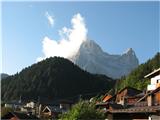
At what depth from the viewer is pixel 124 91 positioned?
69812 mm

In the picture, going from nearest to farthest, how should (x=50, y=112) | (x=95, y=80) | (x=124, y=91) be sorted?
(x=124, y=91) → (x=50, y=112) → (x=95, y=80)

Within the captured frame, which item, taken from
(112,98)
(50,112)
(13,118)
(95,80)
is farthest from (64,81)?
(13,118)

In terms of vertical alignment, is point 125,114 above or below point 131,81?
below

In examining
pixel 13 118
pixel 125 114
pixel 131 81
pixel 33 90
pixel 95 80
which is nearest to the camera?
pixel 125 114

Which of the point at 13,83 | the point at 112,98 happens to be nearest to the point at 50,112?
the point at 112,98

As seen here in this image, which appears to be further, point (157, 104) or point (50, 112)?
point (50, 112)

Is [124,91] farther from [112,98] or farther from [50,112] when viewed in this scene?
[50,112]

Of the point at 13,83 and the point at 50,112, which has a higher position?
the point at 13,83

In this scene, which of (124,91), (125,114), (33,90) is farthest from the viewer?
(33,90)

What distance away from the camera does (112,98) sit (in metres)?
72.8

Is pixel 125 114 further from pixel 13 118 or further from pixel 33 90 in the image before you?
pixel 33 90

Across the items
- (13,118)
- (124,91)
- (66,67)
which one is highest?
(66,67)

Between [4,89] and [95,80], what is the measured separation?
3418 centimetres

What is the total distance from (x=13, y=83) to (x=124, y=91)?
83.0 m
